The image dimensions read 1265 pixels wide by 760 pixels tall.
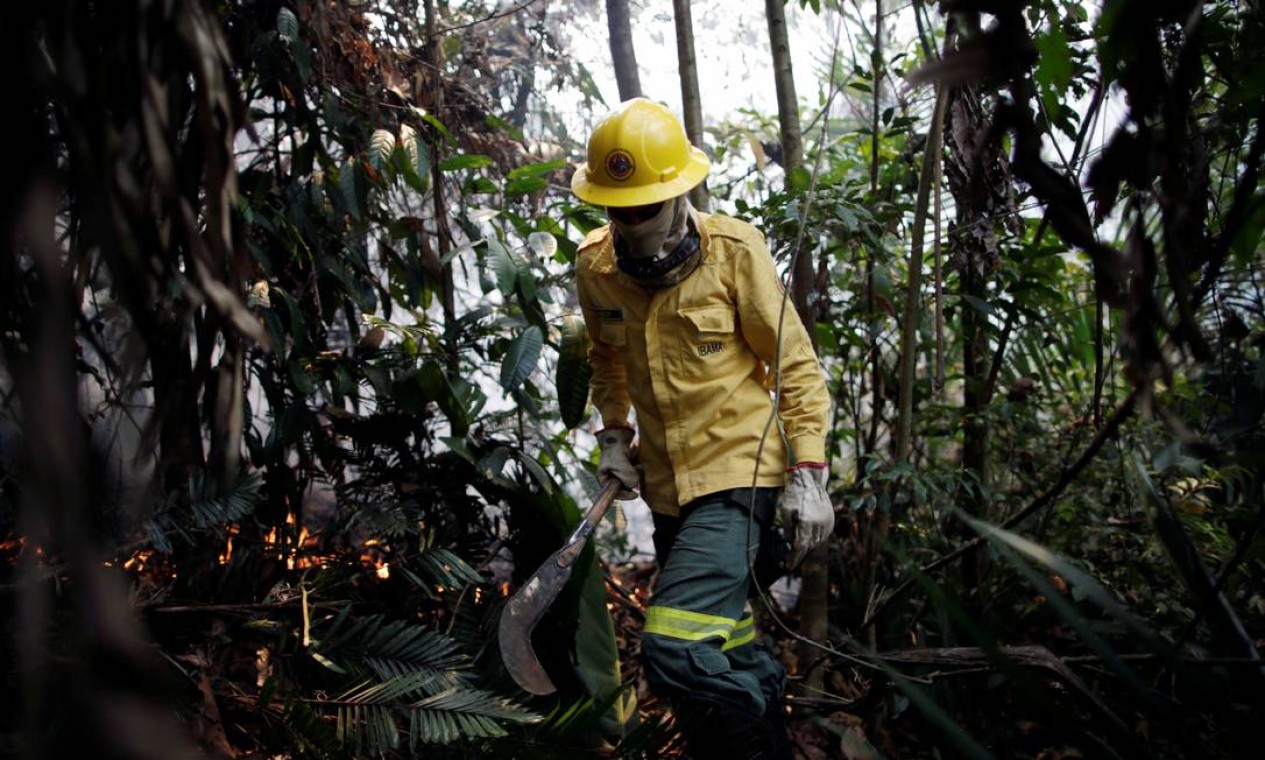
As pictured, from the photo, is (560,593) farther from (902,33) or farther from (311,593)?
(902,33)

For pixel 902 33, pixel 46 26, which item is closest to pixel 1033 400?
pixel 46 26

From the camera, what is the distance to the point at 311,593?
2.67 m

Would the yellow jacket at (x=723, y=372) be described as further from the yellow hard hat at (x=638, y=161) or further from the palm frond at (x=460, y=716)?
the palm frond at (x=460, y=716)

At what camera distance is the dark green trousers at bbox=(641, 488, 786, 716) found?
2248 millimetres

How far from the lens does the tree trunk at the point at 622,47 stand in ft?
13.2

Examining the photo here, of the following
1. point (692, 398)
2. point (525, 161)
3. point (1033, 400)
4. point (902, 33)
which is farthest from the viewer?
point (902, 33)

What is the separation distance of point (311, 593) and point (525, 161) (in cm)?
196

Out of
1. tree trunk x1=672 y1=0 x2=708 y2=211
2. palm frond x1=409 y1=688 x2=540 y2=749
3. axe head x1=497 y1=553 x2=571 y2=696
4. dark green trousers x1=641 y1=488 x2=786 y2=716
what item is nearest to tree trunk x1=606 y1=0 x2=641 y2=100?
tree trunk x1=672 y1=0 x2=708 y2=211

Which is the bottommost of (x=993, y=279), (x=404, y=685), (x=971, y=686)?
(x=971, y=686)

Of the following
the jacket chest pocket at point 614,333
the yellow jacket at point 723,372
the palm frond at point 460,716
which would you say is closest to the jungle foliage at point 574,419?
the palm frond at point 460,716

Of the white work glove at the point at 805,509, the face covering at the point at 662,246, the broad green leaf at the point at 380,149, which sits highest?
the broad green leaf at the point at 380,149

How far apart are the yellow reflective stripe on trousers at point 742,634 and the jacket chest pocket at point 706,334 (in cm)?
74

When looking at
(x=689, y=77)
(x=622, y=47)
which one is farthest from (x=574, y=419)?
(x=622, y=47)

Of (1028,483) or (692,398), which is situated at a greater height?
(692,398)
